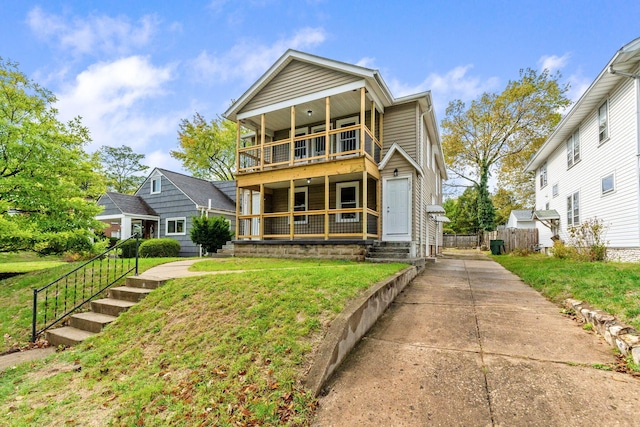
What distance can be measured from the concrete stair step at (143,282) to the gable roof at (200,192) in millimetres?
12878

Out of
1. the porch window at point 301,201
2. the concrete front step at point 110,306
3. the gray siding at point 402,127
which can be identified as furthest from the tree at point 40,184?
the gray siding at point 402,127

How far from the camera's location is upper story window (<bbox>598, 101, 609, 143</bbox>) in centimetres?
1159

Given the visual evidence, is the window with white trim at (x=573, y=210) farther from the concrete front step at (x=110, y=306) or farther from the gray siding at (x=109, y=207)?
the gray siding at (x=109, y=207)

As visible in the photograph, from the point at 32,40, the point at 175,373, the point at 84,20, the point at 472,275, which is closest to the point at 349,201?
the point at 472,275

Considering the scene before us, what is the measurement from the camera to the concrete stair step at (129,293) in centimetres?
609

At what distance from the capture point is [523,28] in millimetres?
13742

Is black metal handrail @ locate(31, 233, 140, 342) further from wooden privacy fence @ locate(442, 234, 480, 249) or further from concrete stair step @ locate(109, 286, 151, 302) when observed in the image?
wooden privacy fence @ locate(442, 234, 480, 249)

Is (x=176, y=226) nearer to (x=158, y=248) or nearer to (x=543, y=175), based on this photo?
(x=158, y=248)

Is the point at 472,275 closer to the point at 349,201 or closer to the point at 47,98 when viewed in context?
the point at 349,201

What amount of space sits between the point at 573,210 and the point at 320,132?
518 inches

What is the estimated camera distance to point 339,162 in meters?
11.1

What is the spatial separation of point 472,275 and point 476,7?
426 inches

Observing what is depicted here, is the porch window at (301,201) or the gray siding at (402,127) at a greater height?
the gray siding at (402,127)

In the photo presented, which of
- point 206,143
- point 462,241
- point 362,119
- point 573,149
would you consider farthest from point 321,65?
point 462,241
